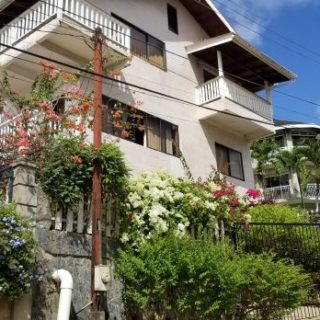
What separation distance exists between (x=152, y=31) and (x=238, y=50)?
151 inches

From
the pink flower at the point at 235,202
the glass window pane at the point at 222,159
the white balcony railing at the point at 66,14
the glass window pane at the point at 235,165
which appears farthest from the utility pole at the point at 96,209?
the glass window pane at the point at 235,165

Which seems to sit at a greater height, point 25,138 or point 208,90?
point 208,90

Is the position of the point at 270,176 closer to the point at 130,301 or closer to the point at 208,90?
the point at 208,90

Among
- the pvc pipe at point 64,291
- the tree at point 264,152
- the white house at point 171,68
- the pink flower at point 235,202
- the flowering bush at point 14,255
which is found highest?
the tree at point 264,152

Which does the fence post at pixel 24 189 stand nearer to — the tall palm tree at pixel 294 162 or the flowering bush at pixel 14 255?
the flowering bush at pixel 14 255

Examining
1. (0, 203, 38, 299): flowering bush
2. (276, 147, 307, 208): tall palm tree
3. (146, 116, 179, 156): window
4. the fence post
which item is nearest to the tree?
(276, 147, 307, 208): tall palm tree

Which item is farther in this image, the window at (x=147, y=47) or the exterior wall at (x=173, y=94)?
the window at (x=147, y=47)

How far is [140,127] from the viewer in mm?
15500

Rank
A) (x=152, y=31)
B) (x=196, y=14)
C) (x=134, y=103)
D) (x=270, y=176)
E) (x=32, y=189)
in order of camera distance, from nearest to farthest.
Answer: (x=32, y=189)
(x=134, y=103)
(x=152, y=31)
(x=196, y=14)
(x=270, y=176)

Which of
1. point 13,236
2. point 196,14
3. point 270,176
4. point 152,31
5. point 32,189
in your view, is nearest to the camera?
point 13,236

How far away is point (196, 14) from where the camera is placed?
2227 cm

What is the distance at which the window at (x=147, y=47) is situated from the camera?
58.9 feet

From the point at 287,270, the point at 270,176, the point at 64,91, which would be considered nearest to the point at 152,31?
the point at 64,91

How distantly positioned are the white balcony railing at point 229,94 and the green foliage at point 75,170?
32.6ft
